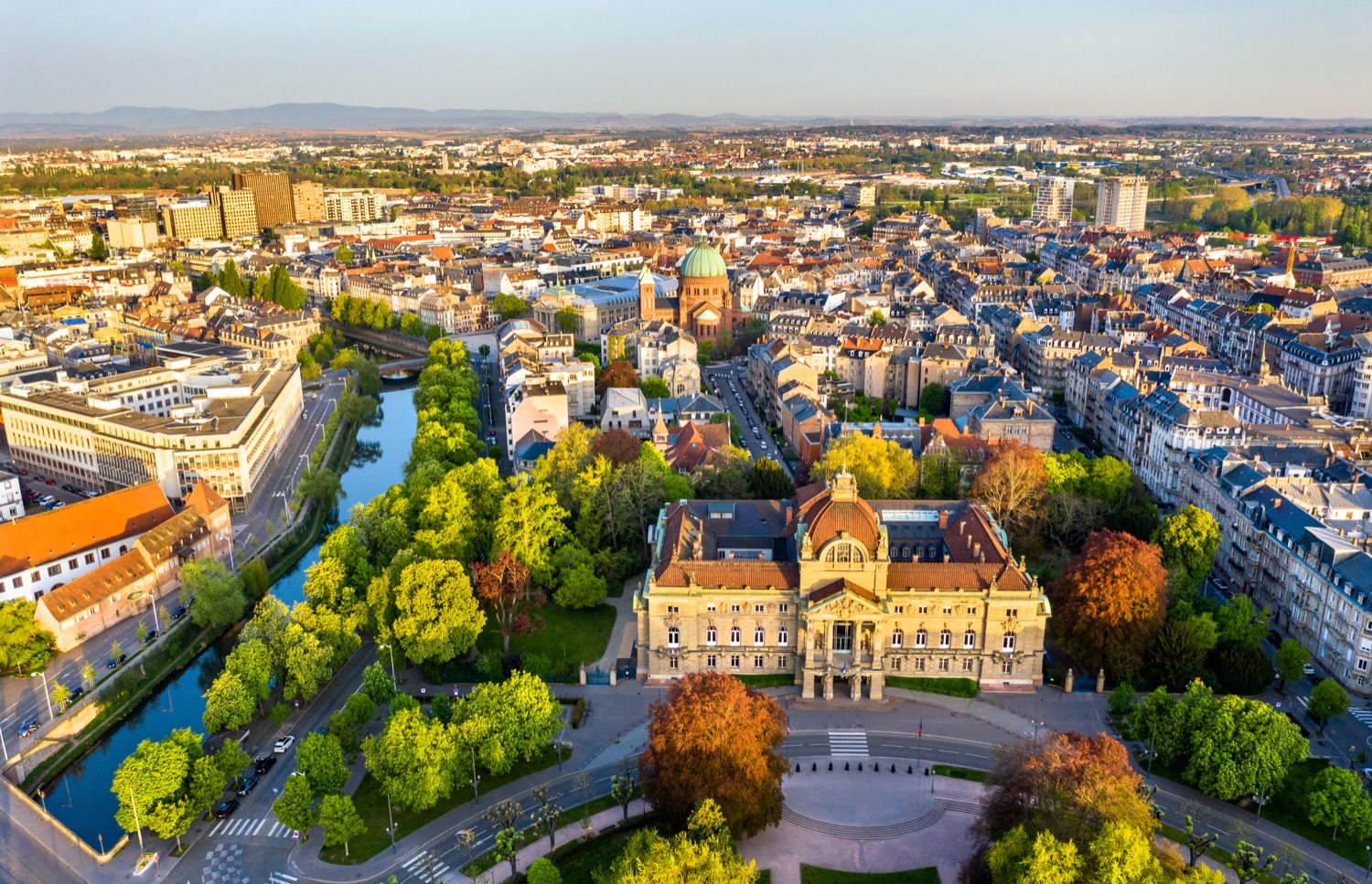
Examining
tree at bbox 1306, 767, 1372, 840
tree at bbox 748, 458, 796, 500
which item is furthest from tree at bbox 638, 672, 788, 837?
tree at bbox 748, 458, 796, 500

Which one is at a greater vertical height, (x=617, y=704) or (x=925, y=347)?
(x=925, y=347)

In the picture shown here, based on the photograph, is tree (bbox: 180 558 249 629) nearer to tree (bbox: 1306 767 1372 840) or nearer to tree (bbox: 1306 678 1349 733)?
tree (bbox: 1306 767 1372 840)

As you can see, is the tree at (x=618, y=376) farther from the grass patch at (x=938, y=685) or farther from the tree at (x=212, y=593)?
the grass patch at (x=938, y=685)

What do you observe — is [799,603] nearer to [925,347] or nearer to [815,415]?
[815,415]

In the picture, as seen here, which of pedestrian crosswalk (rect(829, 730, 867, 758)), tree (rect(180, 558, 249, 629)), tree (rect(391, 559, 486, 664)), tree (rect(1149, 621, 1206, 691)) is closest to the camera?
pedestrian crosswalk (rect(829, 730, 867, 758))

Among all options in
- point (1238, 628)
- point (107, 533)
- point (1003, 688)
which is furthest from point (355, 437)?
point (1238, 628)

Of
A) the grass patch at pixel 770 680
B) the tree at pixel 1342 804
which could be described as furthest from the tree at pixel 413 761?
the tree at pixel 1342 804

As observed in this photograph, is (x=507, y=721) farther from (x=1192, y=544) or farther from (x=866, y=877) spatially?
(x=1192, y=544)
